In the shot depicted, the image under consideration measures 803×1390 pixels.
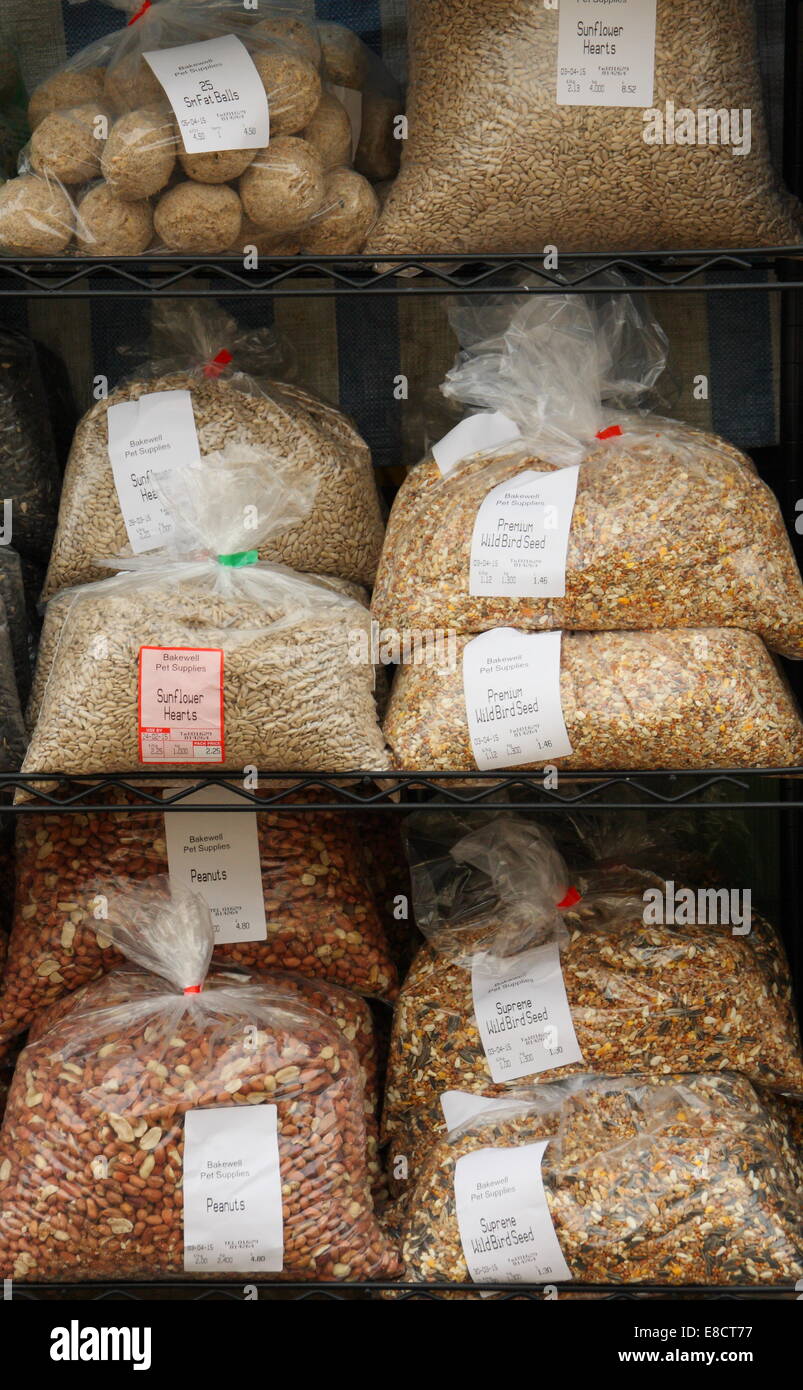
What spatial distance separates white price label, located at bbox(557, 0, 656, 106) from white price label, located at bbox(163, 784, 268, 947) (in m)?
0.79

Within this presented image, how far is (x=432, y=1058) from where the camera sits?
1250 millimetres

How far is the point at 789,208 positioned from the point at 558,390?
31cm

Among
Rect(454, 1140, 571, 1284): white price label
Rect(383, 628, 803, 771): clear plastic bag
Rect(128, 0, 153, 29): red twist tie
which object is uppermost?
Rect(128, 0, 153, 29): red twist tie

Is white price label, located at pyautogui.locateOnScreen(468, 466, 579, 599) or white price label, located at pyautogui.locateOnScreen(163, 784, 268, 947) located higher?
white price label, located at pyautogui.locateOnScreen(468, 466, 579, 599)

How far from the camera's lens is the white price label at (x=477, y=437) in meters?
1.25

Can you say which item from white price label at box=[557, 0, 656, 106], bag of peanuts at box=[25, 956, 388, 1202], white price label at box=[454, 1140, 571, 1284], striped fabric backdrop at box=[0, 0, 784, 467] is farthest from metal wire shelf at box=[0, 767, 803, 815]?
white price label at box=[557, 0, 656, 106]

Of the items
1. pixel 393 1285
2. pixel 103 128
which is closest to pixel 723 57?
pixel 103 128

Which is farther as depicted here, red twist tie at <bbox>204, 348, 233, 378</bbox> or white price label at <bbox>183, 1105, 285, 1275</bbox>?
red twist tie at <bbox>204, 348, 233, 378</bbox>

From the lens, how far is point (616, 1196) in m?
1.14

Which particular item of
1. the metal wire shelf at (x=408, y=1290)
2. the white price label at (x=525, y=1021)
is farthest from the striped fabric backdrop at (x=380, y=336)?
the metal wire shelf at (x=408, y=1290)

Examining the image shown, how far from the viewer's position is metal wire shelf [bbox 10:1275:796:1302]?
1133mm

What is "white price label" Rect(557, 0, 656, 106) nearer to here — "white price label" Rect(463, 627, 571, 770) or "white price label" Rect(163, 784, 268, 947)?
"white price label" Rect(463, 627, 571, 770)

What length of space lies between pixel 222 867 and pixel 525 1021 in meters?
0.35
